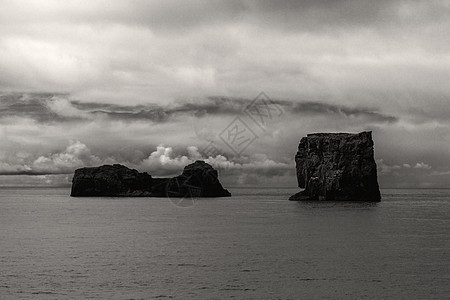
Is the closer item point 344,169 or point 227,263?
point 227,263

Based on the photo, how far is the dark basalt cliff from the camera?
17975 cm

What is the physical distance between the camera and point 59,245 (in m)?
73.6

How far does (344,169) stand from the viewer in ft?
587

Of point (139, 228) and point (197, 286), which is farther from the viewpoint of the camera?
point (139, 228)

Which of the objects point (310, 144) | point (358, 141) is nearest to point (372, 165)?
point (358, 141)

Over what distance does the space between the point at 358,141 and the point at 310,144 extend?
18128 millimetres

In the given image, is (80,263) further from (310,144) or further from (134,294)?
(310,144)

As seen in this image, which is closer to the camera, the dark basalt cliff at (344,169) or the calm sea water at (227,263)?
the calm sea water at (227,263)

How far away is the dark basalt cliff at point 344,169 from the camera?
180m

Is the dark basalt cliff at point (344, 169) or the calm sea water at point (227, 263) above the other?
the dark basalt cliff at point (344, 169)

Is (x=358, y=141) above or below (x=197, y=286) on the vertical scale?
above

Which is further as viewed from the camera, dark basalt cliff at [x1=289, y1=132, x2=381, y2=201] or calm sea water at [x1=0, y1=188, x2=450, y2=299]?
dark basalt cliff at [x1=289, y1=132, x2=381, y2=201]

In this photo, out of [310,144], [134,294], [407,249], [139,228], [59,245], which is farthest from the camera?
[310,144]

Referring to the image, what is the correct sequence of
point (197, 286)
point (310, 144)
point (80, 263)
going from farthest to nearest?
point (310, 144), point (80, 263), point (197, 286)
